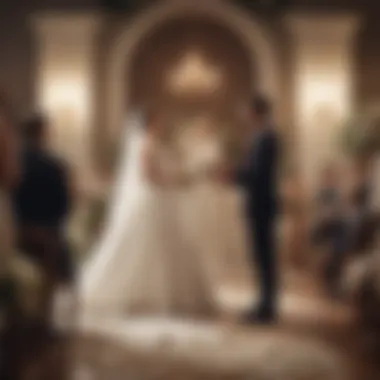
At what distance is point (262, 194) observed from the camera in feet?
11.2

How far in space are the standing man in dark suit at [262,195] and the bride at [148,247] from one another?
20 cm

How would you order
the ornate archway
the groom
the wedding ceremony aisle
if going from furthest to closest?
the ornate archway, the groom, the wedding ceremony aisle

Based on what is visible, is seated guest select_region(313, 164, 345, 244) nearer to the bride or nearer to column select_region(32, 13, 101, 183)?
the bride

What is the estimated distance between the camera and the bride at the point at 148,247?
3414mm

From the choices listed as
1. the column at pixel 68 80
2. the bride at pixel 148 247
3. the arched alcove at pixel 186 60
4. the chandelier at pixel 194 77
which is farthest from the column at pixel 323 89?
the column at pixel 68 80

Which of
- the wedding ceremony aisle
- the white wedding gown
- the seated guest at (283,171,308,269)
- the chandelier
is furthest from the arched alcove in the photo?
the wedding ceremony aisle

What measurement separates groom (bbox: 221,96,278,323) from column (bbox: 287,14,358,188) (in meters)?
0.12

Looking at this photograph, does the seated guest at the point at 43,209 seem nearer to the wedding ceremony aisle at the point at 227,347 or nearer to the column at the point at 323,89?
the wedding ceremony aisle at the point at 227,347

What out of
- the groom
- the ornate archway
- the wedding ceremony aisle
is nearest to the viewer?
the wedding ceremony aisle

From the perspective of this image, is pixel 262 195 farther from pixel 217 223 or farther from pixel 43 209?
pixel 43 209

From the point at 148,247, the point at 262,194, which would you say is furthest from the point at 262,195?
the point at 148,247

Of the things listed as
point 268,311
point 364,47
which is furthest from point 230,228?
point 364,47

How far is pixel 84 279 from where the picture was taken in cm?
337

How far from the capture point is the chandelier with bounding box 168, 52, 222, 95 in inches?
139
